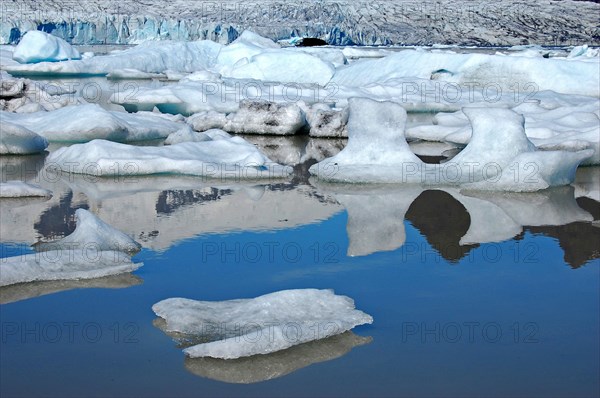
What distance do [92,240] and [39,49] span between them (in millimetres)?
18710

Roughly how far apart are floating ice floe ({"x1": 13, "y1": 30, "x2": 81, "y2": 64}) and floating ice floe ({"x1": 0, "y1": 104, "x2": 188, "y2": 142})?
540 inches

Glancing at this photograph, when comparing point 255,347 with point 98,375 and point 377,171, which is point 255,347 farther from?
point 377,171

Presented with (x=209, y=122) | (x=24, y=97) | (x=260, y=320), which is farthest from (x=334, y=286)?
(x=24, y=97)

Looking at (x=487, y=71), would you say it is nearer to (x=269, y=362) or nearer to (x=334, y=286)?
(x=334, y=286)

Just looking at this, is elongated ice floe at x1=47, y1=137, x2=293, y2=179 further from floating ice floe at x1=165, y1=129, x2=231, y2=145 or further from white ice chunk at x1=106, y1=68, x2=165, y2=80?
white ice chunk at x1=106, y1=68, x2=165, y2=80

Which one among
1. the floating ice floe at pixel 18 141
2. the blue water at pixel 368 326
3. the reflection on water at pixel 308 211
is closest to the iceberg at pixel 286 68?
the floating ice floe at pixel 18 141

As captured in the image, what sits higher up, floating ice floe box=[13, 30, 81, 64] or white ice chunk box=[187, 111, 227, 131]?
floating ice floe box=[13, 30, 81, 64]

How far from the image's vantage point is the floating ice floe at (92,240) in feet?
11.6

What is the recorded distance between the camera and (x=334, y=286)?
10.5 feet

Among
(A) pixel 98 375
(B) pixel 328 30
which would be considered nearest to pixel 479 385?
(A) pixel 98 375

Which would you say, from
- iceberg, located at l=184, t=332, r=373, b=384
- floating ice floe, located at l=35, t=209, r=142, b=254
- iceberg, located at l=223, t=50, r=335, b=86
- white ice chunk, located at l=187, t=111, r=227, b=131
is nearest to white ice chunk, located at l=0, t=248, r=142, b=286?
floating ice floe, located at l=35, t=209, r=142, b=254

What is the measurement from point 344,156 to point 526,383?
3.59 meters

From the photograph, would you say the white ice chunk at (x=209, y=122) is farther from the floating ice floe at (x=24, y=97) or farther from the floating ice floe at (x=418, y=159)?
the floating ice floe at (x=418, y=159)

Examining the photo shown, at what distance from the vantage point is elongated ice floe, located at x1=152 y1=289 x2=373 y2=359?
7.88 ft
